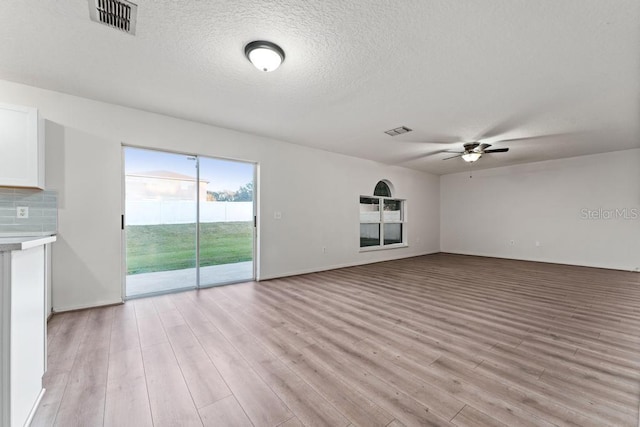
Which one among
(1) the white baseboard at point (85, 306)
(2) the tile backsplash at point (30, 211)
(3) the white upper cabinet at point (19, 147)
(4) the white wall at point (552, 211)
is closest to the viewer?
(3) the white upper cabinet at point (19, 147)

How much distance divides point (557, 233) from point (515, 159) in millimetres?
2160

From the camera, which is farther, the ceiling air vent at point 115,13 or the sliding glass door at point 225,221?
the sliding glass door at point 225,221

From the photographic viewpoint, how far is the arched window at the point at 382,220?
22.0 ft

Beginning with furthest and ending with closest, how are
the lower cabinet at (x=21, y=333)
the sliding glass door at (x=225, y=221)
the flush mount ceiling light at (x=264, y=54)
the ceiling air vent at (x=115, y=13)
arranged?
the sliding glass door at (x=225, y=221) < the flush mount ceiling light at (x=264, y=54) < the ceiling air vent at (x=115, y=13) < the lower cabinet at (x=21, y=333)

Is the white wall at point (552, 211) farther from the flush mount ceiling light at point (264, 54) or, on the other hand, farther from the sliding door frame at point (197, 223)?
the flush mount ceiling light at point (264, 54)

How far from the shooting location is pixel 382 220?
705cm

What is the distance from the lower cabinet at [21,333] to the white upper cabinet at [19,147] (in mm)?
1636

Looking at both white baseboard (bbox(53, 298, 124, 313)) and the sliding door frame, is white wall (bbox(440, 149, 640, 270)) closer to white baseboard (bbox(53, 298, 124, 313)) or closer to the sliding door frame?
the sliding door frame

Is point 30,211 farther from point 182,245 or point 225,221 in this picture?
point 225,221

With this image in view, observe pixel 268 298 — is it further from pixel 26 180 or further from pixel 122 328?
pixel 26 180

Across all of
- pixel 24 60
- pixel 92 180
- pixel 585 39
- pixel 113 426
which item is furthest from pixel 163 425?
pixel 585 39

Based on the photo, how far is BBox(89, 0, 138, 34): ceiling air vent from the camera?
70.8 inches

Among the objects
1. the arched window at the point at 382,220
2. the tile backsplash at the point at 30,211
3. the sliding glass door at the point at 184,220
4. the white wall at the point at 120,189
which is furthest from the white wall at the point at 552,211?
the tile backsplash at the point at 30,211

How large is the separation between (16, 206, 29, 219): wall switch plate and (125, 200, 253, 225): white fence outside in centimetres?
95
